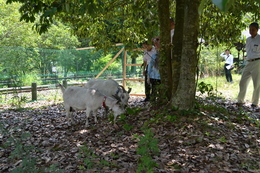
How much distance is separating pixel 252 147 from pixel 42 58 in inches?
403

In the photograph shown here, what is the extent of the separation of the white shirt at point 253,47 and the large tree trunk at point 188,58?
2.62m

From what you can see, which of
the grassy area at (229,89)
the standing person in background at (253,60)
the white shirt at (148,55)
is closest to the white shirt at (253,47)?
the standing person in background at (253,60)

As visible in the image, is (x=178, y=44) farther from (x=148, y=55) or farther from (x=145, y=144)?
(x=145, y=144)

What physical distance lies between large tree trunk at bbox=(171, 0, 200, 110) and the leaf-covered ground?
0.94ft

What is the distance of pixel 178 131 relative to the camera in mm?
4746

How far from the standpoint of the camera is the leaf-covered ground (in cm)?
350

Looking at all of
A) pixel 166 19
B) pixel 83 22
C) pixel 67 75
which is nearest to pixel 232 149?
pixel 166 19

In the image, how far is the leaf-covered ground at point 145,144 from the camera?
350cm

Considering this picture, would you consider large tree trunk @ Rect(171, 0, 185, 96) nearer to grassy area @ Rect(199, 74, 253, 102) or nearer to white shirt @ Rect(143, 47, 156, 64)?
grassy area @ Rect(199, 74, 253, 102)

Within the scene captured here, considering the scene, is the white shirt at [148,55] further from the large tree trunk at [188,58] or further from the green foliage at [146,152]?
the green foliage at [146,152]

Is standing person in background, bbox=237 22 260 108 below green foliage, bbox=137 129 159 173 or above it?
above

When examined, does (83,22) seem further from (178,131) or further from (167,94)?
(178,131)

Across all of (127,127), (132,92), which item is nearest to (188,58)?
(127,127)

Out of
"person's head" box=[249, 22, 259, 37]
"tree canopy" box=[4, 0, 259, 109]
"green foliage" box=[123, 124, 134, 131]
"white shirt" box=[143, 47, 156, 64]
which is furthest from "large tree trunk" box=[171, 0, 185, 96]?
"white shirt" box=[143, 47, 156, 64]
